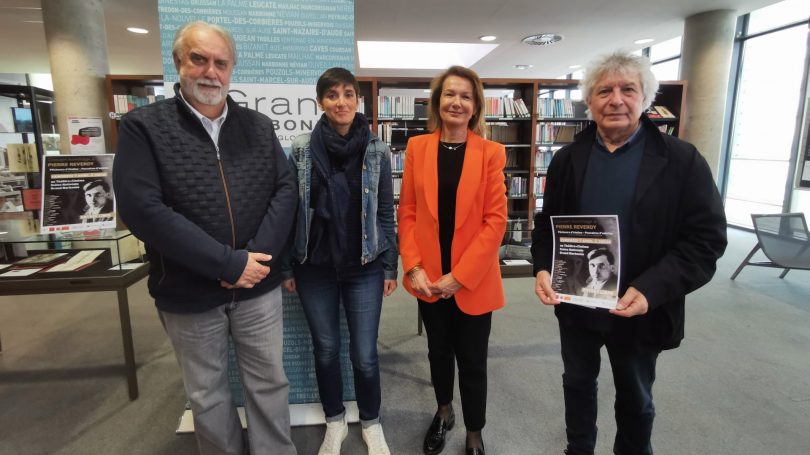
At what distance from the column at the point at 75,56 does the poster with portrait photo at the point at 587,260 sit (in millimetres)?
5582

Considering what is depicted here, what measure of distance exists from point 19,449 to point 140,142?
1854 mm

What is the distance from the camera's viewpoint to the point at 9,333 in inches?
132

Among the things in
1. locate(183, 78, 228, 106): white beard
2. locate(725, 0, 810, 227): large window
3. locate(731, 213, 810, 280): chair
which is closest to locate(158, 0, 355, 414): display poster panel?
locate(183, 78, 228, 106): white beard

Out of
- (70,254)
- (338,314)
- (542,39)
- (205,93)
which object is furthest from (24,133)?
(542,39)

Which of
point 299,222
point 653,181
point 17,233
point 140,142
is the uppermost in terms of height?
point 140,142

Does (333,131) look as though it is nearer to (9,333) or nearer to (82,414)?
(82,414)

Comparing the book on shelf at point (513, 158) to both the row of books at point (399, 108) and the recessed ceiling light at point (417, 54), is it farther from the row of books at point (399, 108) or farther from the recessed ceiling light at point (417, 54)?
the recessed ceiling light at point (417, 54)

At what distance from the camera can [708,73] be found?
19.6ft

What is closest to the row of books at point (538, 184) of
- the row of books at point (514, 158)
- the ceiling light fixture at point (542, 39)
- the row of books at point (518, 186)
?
the row of books at point (518, 186)

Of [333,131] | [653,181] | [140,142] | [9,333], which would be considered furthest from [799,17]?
[9,333]

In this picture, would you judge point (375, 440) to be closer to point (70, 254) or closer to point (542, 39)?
point (70, 254)

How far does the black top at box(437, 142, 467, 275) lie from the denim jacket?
0.74ft

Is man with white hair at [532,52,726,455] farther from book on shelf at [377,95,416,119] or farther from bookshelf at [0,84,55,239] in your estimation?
book on shelf at [377,95,416,119]

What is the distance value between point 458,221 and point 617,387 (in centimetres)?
82
